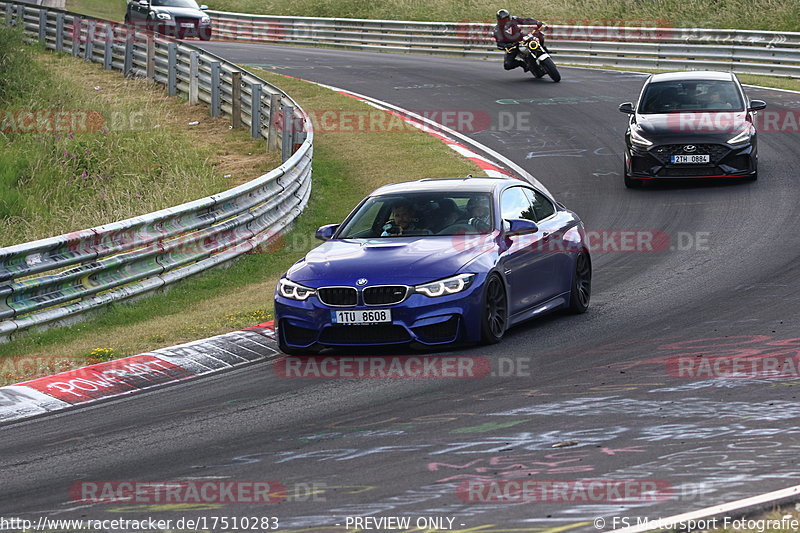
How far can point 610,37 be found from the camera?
121ft

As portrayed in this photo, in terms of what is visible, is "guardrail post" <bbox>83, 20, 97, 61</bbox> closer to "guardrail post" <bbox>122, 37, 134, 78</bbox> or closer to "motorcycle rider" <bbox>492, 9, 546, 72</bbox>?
"guardrail post" <bbox>122, 37, 134, 78</bbox>

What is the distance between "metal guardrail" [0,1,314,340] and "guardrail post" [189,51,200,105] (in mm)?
695

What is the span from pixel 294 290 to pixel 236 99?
1524 cm

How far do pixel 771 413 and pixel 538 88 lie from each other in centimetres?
2373

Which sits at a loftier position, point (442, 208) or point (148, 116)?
point (442, 208)

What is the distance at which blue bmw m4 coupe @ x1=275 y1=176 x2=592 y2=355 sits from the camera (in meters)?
10.1

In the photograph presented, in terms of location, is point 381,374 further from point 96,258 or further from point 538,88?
point 538,88

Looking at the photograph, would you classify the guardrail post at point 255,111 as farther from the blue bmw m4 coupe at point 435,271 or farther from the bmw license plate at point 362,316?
the bmw license plate at point 362,316

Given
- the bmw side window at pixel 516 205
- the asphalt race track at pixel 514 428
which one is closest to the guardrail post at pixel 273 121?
the asphalt race track at pixel 514 428

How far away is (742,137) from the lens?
19.2 m

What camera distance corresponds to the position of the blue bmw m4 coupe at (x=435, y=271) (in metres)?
10.1

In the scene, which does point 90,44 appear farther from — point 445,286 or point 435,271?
point 445,286

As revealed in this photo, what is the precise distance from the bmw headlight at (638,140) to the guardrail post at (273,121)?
6.34m

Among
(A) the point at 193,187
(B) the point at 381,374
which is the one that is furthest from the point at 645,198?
(B) the point at 381,374
